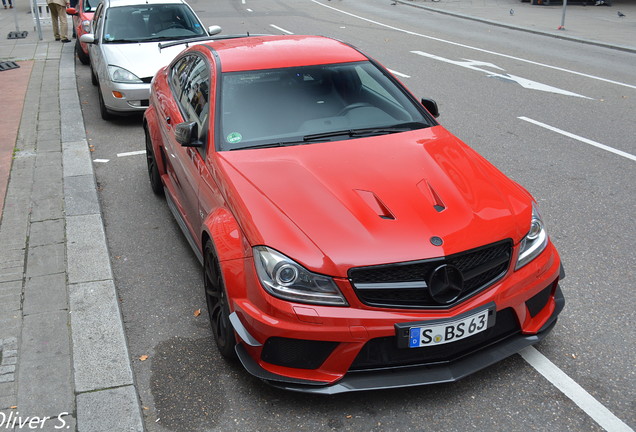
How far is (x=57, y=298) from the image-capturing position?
497cm

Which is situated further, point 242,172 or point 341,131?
point 341,131

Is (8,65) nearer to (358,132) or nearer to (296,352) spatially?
(358,132)

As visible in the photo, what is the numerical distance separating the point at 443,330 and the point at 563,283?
1.88 meters

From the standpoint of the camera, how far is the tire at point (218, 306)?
4008 mm

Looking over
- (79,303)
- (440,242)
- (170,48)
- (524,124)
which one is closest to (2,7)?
(170,48)

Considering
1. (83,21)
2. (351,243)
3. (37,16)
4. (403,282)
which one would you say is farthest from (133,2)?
(403,282)

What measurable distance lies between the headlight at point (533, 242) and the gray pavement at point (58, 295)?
2203 mm

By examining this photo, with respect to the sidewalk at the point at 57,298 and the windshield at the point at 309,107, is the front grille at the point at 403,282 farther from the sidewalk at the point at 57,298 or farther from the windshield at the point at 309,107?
the windshield at the point at 309,107

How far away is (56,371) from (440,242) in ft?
7.60

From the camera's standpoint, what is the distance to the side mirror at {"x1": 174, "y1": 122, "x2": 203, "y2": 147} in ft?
15.8

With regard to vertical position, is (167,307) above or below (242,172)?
below

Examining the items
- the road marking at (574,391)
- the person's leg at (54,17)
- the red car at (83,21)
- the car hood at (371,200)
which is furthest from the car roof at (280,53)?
the person's leg at (54,17)

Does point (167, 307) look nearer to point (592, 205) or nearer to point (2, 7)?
point (592, 205)

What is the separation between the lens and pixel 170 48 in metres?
10.3
